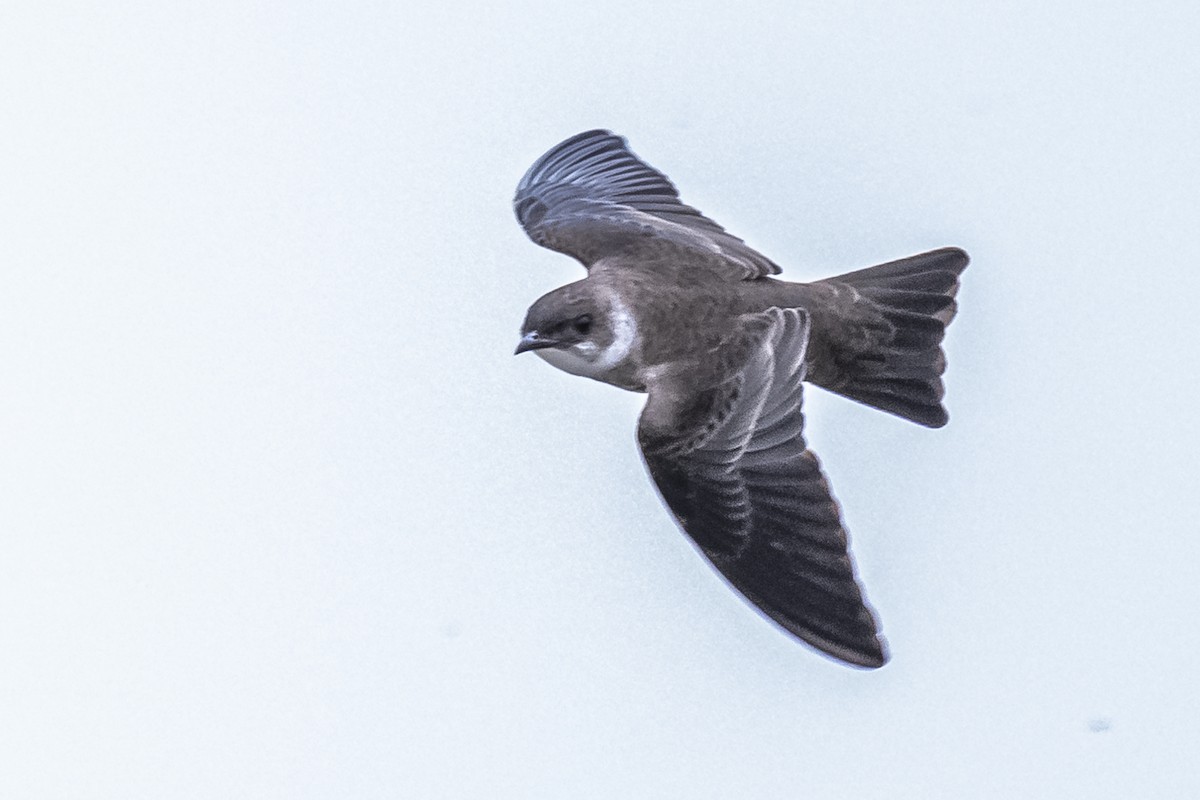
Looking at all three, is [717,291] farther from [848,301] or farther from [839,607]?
[839,607]

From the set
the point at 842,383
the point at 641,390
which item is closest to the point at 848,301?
the point at 842,383

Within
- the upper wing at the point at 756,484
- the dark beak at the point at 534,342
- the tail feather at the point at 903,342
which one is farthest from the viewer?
the tail feather at the point at 903,342

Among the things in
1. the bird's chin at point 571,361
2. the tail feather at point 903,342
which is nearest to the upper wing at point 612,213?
the tail feather at point 903,342

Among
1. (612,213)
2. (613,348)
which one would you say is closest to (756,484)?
(613,348)

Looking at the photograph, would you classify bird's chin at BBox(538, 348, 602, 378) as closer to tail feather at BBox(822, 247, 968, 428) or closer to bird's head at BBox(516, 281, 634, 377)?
bird's head at BBox(516, 281, 634, 377)

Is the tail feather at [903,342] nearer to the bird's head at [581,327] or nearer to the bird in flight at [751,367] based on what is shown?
the bird in flight at [751,367]

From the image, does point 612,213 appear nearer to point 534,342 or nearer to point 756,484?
point 534,342

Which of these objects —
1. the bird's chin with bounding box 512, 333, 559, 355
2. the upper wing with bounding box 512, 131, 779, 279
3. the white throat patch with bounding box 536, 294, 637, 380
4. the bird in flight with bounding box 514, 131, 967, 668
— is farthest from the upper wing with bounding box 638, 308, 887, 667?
the upper wing with bounding box 512, 131, 779, 279
